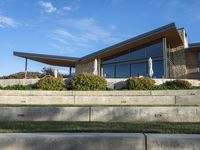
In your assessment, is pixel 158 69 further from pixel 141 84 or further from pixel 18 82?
pixel 18 82

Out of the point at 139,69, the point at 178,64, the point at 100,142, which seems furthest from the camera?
the point at 178,64

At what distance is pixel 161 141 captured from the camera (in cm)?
491

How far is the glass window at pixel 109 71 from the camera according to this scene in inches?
1080

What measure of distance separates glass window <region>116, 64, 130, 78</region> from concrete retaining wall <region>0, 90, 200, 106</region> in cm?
1139

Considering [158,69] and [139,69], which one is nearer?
[158,69]

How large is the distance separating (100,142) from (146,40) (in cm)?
2045

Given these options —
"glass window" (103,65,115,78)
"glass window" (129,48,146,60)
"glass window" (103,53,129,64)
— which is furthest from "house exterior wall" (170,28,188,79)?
"glass window" (103,65,115,78)

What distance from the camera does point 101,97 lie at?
1471 cm

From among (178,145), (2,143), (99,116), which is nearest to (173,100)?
(99,116)

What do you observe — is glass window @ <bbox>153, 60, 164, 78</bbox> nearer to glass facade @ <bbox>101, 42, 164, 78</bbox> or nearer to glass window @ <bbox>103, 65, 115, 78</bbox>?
glass facade @ <bbox>101, 42, 164, 78</bbox>

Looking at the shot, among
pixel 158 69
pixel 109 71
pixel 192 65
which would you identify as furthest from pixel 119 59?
pixel 192 65

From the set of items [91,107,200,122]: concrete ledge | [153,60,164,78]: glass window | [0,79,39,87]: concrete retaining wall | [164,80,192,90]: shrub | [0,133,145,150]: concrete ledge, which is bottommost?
[0,133,145,150]: concrete ledge

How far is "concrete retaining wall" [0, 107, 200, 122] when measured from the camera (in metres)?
8.56

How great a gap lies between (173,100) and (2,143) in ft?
34.3
